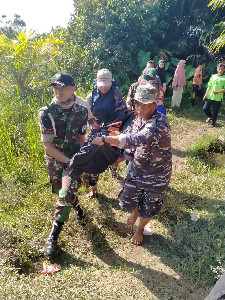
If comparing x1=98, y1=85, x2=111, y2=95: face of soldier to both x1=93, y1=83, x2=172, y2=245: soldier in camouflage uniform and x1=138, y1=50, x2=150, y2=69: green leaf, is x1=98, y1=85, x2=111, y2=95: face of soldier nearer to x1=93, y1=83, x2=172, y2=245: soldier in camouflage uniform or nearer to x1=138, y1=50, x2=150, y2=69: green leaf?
x1=93, y1=83, x2=172, y2=245: soldier in camouflage uniform

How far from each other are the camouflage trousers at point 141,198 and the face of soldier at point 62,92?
1102 millimetres

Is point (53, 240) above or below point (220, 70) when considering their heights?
below

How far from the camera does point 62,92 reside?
8.62ft

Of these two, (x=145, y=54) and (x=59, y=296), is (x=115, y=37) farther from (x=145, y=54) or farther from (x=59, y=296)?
(x=59, y=296)

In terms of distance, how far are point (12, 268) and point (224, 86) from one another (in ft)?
17.8

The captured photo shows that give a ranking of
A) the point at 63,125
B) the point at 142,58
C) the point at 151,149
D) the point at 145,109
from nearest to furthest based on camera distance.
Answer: the point at 145,109 → the point at 151,149 → the point at 63,125 → the point at 142,58

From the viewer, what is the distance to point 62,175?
2938 mm

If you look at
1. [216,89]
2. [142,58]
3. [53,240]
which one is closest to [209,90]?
[216,89]

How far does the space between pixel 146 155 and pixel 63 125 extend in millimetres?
936

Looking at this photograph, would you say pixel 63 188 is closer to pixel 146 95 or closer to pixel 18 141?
pixel 146 95

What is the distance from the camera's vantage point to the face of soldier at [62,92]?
2.61 metres

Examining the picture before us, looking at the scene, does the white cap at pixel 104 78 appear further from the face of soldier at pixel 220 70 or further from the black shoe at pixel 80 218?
the face of soldier at pixel 220 70

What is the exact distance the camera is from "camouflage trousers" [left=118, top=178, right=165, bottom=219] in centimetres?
279

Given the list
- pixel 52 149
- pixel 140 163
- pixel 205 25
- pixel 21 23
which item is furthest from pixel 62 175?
pixel 21 23
